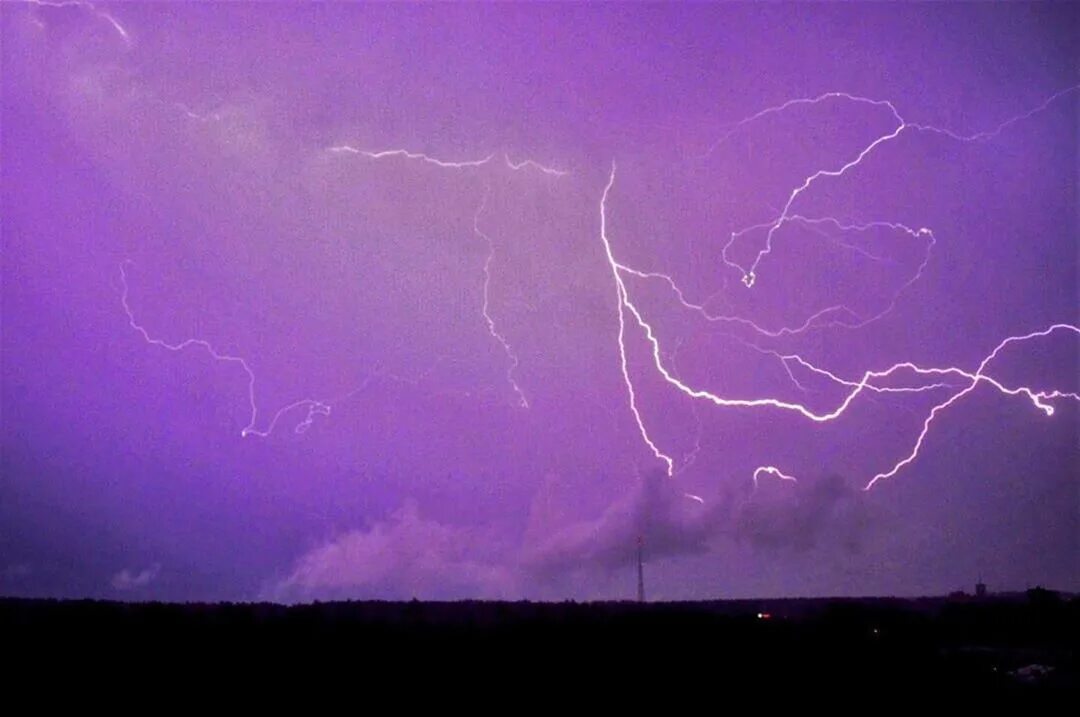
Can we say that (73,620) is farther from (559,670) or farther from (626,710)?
(626,710)

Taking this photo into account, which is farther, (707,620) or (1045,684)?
(707,620)

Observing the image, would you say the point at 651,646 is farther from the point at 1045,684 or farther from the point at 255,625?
the point at 255,625

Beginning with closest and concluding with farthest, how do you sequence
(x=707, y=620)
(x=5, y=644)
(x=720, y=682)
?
(x=720, y=682)
(x=5, y=644)
(x=707, y=620)

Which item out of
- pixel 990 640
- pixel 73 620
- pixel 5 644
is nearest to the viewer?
pixel 5 644

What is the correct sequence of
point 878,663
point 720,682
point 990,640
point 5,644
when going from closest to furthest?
point 720,682 < point 5,644 < point 878,663 < point 990,640

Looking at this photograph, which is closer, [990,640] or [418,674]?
[418,674]

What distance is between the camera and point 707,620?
93.6 feet

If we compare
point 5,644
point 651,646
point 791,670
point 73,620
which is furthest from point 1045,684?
point 73,620

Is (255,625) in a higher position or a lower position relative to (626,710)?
higher

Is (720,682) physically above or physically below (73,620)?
below

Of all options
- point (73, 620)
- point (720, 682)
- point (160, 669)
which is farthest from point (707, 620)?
point (73, 620)

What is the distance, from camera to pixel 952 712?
16.0 meters

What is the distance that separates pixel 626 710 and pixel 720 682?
3.68 metres

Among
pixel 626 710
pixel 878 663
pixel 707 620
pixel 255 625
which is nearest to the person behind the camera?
pixel 626 710
